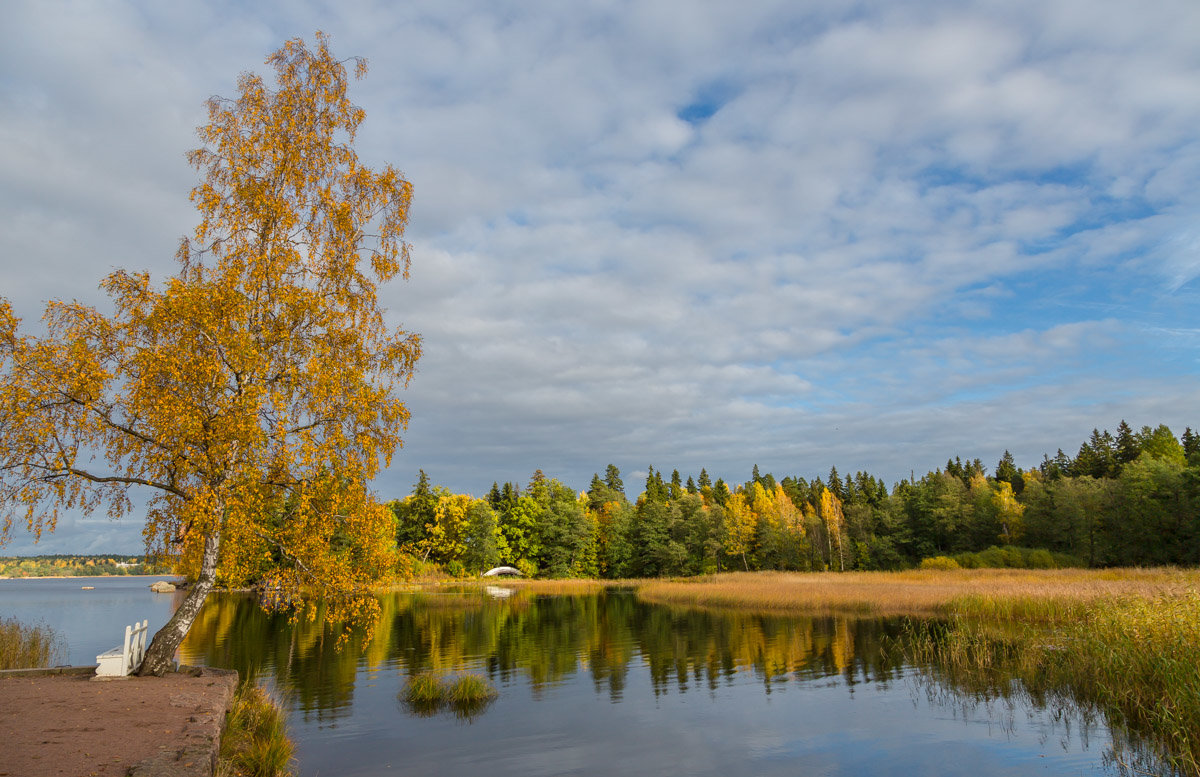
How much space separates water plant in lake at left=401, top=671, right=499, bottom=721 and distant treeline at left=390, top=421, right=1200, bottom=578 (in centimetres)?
4947

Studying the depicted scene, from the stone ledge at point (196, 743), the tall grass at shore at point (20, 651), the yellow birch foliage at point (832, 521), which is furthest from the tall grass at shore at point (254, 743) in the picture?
the yellow birch foliage at point (832, 521)

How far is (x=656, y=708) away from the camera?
17203 mm

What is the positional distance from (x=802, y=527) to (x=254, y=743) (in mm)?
80319

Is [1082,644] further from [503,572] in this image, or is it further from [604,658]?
[503,572]

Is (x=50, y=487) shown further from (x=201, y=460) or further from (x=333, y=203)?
(x=333, y=203)

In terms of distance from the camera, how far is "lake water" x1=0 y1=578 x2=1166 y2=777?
12.7 m

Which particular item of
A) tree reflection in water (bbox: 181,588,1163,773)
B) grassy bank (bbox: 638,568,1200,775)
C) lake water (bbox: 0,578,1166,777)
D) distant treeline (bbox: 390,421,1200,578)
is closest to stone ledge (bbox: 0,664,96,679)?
lake water (bbox: 0,578,1166,777)

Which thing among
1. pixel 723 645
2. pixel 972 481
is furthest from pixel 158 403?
pixel 972 481

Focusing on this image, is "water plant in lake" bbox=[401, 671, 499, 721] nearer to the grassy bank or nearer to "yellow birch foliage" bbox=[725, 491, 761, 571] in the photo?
the grassy bank

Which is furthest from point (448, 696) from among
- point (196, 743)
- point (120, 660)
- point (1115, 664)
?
point (1115, 664)

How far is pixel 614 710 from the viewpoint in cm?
1703

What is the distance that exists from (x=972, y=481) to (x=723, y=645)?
2775 inches

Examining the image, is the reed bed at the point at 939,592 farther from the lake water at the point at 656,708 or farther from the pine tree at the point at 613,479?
the pine tree at the point at 613,479

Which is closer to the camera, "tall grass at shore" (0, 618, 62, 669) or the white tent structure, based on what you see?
"tall grass at shore" (0, 618, 62, 669)
